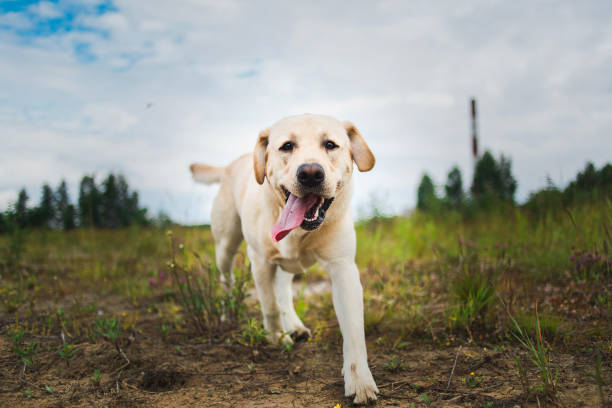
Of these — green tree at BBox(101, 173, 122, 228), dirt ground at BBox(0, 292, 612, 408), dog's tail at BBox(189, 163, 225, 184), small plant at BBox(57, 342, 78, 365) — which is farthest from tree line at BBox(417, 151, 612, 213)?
green tree at BBox(101, 173, 122, 228)

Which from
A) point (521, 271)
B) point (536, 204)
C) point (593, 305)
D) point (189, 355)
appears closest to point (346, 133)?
point (189, 355)

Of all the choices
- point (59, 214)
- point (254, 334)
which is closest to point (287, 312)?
point (254, 334)

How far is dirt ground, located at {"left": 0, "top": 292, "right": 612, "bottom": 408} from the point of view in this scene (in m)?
2.25

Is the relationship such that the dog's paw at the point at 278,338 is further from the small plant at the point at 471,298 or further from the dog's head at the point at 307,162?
the small plant at the point at 471,298

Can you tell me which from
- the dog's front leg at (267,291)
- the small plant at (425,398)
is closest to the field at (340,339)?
the small plant at (425,398)

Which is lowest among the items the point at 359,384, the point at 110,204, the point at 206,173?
the point at 359,384

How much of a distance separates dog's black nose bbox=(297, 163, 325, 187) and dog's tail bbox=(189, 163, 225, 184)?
94.4 inches

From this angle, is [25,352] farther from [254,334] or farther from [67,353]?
[254,334]

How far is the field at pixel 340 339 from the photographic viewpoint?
7.60ft

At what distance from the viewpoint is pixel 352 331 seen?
2352mm

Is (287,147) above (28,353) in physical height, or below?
above

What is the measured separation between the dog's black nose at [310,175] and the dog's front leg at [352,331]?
655 mm

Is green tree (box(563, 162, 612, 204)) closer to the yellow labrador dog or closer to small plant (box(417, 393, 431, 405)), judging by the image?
the yellow labrador dog

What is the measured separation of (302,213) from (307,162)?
0.97 ft
